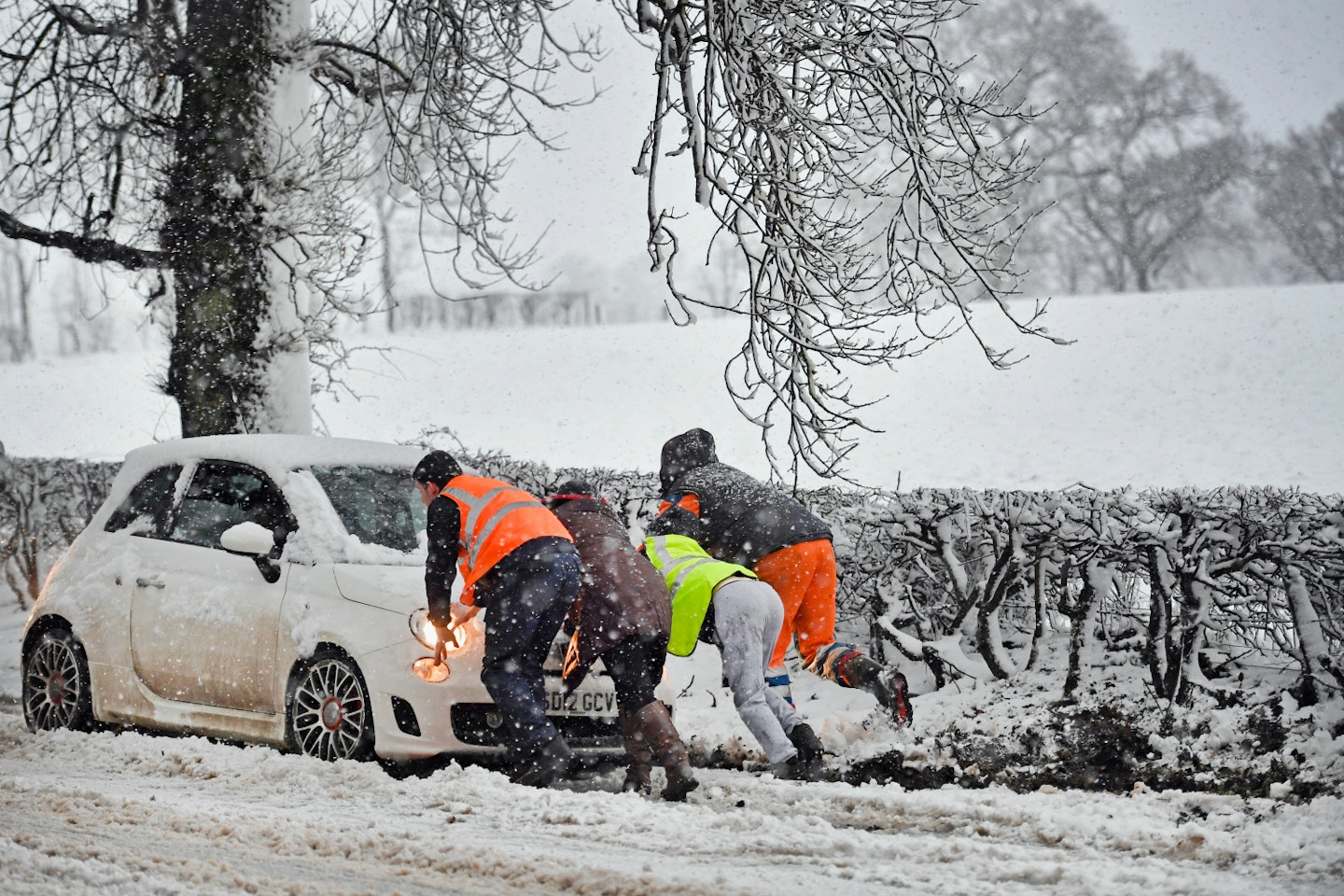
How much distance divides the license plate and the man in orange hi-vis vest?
0.73ft

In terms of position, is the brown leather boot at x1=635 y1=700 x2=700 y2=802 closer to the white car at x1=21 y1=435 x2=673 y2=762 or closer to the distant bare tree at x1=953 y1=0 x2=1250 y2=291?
the white car at x1=21 y1=435 x2=673 y2=762

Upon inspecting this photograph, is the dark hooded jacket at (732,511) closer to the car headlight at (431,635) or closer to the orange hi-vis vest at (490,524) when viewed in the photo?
the orange hi-vis vest at (490,524)

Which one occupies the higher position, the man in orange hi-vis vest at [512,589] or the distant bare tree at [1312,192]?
the distant bare tree at [1312,192]

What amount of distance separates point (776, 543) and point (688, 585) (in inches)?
27.7

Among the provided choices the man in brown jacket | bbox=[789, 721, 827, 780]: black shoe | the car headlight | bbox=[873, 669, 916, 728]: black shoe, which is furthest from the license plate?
bbox=[873, 669, 916, 728]: black shoe

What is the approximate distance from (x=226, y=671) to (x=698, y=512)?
240cm

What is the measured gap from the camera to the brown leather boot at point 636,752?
533 cm

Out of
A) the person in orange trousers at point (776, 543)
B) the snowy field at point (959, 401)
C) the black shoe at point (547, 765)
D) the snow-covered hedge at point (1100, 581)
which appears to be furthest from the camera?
the snowy field at point (959, 401)

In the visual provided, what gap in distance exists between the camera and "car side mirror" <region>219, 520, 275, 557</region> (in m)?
5.82

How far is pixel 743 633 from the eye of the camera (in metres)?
5.71

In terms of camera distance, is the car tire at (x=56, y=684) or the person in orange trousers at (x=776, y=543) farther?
the car tire at (x=56, y=684)

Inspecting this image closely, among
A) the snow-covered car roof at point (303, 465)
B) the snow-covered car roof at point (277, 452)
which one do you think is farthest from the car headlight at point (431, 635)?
the snow-covered car roof at point (277, 452)

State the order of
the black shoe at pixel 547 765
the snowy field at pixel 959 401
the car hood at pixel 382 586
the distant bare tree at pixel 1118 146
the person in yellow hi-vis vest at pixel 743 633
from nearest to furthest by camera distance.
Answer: the black shoe at pixel 547 765 → the car hood at pixel 382 586 → the person in yellow hi-vis vest at pixel 743 633 → the snowy field at pixel 959 401 → the distant bare tree at pixel 1118 146

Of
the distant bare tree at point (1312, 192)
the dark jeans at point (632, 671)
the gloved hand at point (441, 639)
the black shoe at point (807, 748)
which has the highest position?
the distant bare tree at point (1312, 192)
